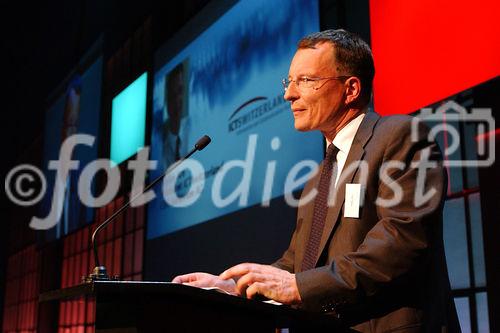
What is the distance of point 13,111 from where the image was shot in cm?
799

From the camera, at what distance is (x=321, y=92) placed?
1.61m

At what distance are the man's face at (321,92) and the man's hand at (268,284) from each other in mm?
511

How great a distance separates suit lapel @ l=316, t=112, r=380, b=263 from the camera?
4.61 feet

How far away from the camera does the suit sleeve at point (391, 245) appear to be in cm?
121

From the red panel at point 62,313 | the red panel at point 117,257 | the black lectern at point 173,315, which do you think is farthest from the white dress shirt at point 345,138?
the red panel at point 62,313

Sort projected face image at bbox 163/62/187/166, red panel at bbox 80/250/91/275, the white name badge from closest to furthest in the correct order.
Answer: the white name badge, projected face image at bbox 163/62/187/166, red panel at bbox 80/250/91/275

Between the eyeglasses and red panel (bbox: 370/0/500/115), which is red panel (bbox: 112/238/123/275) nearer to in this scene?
red panel (bbox: 370/0/500/115)

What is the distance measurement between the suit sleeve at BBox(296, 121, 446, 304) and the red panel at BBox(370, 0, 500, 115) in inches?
36.7

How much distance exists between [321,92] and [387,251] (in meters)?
0.53

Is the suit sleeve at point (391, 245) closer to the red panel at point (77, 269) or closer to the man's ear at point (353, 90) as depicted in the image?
the man's ear at point (353, 90)

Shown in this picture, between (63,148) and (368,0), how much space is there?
404cm

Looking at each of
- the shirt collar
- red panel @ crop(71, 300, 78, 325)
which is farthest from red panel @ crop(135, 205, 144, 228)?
the shirt collar

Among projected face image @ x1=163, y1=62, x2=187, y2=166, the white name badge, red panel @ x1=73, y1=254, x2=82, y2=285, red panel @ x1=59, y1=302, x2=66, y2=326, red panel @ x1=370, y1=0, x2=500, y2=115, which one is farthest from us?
red panel @ x1=59, y1=302, x2=66, y2=326

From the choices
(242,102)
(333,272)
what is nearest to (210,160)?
(242,102)
